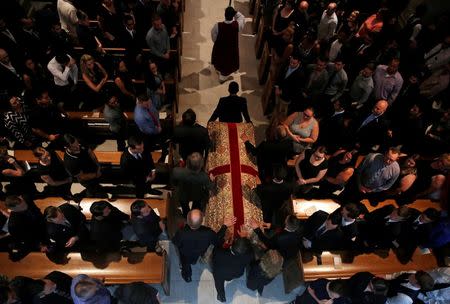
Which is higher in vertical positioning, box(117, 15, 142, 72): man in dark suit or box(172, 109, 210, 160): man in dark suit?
box(117, 15, 142, 72): man in dark suit

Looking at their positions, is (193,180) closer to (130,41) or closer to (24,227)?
(24,227)

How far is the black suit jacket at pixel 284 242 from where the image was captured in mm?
3842

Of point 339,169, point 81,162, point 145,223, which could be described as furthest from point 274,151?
point 81,162

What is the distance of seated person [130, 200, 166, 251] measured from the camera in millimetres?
3711

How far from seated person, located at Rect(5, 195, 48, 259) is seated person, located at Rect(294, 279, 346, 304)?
2981mm

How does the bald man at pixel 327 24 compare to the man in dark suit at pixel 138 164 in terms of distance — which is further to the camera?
the bald man at pixel 327 24

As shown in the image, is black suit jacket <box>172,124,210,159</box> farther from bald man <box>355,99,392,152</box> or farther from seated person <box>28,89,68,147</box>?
bald man <box>355,99,392,152</box>

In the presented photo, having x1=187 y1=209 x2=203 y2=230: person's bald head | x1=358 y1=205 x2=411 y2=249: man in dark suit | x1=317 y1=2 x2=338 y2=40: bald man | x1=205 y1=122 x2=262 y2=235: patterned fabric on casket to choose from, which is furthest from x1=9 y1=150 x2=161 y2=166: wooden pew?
x1=317 y1=2 x2=338 y2=40: bald man

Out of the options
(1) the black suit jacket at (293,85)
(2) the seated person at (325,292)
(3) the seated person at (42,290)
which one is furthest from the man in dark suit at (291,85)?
(3) the seated person at (42,290)

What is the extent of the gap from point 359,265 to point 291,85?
2700 mm

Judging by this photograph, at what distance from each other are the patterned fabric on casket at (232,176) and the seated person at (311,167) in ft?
2.13

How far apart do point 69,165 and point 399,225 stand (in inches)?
151

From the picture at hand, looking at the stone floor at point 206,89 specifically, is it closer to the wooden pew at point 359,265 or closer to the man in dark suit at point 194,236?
the wooden pew at point 359,265

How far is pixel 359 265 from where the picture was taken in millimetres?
4375
